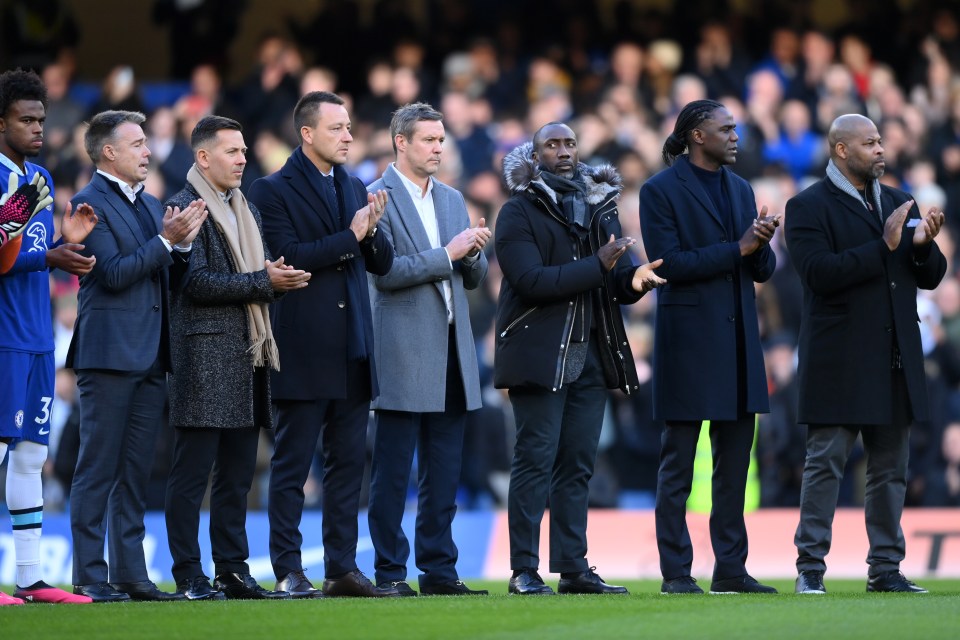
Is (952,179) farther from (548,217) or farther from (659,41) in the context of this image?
(548,217)

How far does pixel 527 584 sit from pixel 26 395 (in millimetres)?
2640

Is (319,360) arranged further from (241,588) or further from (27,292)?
(27,292)

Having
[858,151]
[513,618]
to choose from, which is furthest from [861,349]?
[513,618]

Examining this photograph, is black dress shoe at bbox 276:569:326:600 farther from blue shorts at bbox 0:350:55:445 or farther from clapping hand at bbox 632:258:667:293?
clapping hand at bbox 632:258:667:293

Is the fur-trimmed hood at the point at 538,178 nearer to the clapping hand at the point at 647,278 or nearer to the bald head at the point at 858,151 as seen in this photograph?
the clapping hand at the point at 647,278

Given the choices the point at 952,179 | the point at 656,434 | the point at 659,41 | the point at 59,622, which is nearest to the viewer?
the point at 59,622

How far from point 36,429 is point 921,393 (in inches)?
172

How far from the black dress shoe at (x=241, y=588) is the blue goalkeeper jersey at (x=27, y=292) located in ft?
4.59

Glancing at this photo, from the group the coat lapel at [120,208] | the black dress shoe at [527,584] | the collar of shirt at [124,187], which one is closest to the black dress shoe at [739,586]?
the black dress shoe at [527,584]

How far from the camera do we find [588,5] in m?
19.5

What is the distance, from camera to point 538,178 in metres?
8.54

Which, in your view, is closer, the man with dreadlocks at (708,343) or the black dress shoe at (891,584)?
the black dress shoe at (891,584)

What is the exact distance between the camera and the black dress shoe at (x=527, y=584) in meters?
8.26

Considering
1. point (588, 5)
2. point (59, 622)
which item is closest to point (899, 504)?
point (59, 622)
